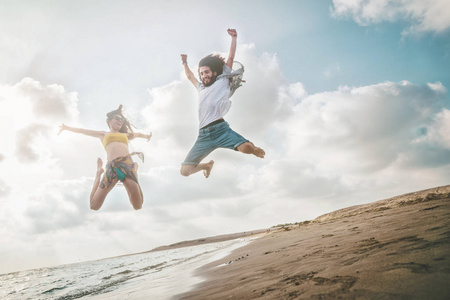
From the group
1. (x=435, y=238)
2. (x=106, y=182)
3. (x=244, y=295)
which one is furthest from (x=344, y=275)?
(x=106, y=182)

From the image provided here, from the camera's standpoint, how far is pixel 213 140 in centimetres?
447

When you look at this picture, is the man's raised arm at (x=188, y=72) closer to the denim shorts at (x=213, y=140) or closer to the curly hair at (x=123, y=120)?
the denim shorts at (x=213, y=140)

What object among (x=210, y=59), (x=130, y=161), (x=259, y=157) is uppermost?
(x=210, y=59)

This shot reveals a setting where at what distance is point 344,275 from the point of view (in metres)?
2.37

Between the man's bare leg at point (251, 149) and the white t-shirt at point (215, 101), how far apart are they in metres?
0.70

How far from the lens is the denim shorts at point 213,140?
4297 millimetres

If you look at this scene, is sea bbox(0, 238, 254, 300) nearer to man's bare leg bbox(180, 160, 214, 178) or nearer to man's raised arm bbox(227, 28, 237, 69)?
man's bare leg bbox(180, 160, 214, 178)

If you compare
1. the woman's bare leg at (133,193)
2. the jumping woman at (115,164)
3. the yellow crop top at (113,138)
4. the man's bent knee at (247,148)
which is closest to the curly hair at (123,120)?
the jumping woman at (115,164)

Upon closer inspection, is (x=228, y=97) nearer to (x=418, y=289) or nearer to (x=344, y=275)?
(x=344, y=275)

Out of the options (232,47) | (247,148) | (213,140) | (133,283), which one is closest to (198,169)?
(213,140)

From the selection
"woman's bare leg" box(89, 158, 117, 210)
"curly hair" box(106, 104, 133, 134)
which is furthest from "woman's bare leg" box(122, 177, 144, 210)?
"curly hair" box(106, 104, 133, 134)

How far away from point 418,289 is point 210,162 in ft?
13.3

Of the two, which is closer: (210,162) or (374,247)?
(374,247)

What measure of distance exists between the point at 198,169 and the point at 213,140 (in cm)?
93
